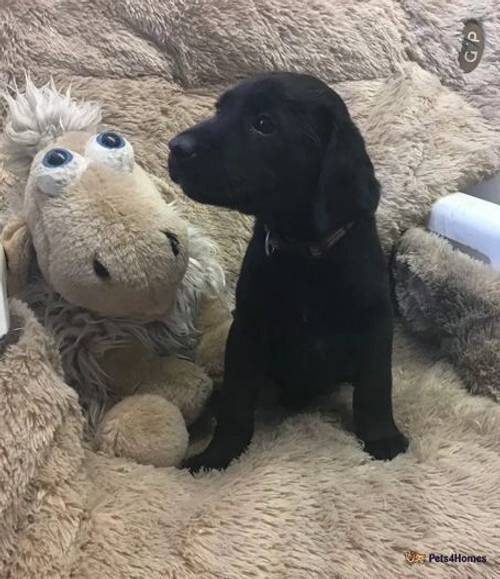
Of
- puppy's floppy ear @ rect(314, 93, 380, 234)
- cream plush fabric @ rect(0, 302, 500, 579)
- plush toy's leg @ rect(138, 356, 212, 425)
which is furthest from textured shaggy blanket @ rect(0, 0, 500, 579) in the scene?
puppy's floppy ear @ rect(314, 93, 380, 234)

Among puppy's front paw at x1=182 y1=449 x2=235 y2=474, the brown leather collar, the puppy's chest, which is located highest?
the brown leather collar

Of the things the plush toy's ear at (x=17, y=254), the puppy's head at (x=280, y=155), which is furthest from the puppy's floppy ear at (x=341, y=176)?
the plush toy's ear at (x=17, y=254)

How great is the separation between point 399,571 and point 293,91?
59 cm

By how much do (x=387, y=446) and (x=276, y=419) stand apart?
0.61 feet

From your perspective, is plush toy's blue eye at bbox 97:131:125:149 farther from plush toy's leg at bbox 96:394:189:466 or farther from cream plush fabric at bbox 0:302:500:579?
plush toy's leg at bbox 96:394:189:466

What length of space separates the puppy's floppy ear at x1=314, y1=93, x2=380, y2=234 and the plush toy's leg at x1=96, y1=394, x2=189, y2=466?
0.33 metres

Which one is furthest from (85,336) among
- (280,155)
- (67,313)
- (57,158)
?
(280,155)

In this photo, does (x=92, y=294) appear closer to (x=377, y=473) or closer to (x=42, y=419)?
(x=42, y=419)

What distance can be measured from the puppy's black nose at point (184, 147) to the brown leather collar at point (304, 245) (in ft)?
0.55

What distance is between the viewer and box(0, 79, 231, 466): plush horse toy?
105 cm

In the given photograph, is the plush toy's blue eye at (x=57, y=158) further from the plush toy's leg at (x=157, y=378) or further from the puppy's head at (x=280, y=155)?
the plush toy's leg at (x=157, y=378)

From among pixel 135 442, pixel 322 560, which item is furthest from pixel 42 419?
pixel 322 560

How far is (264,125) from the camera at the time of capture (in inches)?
39.1

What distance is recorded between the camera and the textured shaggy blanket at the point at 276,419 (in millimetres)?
883
